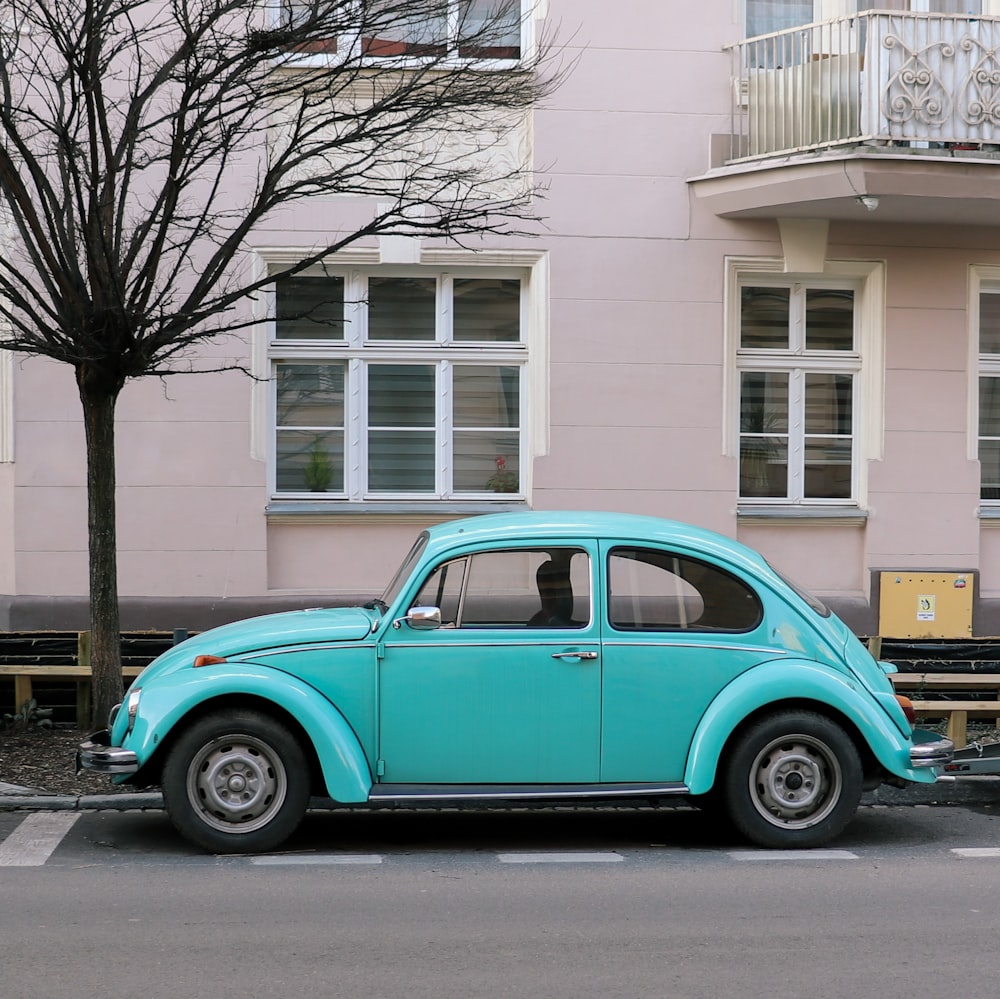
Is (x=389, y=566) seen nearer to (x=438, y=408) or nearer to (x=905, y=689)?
(x=438, y=408)

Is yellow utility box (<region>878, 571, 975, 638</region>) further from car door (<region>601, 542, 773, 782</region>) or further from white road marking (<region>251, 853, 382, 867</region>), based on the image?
white road marking (<region>251, 853, 382, 867</region>)

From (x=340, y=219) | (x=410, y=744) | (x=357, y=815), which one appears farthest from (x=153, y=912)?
(x=340, y=219)

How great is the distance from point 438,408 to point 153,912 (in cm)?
809

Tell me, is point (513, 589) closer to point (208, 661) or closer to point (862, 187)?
point (208, 661)

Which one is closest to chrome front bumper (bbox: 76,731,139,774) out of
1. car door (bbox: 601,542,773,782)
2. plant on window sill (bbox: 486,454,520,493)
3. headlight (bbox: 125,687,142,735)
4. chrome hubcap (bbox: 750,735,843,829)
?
headlight (bbox: 125,687,142,735)

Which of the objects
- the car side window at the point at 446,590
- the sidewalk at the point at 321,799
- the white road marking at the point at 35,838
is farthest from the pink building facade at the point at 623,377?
the car side window at the point at 446,590

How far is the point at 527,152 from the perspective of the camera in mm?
13078

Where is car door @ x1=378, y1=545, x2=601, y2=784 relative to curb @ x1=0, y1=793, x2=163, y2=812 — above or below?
above

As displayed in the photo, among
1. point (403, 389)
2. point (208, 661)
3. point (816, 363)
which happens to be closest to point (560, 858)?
point (208, 661)

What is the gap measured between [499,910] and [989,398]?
984cm

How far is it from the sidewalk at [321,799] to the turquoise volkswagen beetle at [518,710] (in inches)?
27.1

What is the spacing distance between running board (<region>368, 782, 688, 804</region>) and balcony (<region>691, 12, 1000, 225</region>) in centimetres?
705

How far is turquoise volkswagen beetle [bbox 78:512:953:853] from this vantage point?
6.71m

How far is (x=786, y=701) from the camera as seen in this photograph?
22.7 ft
